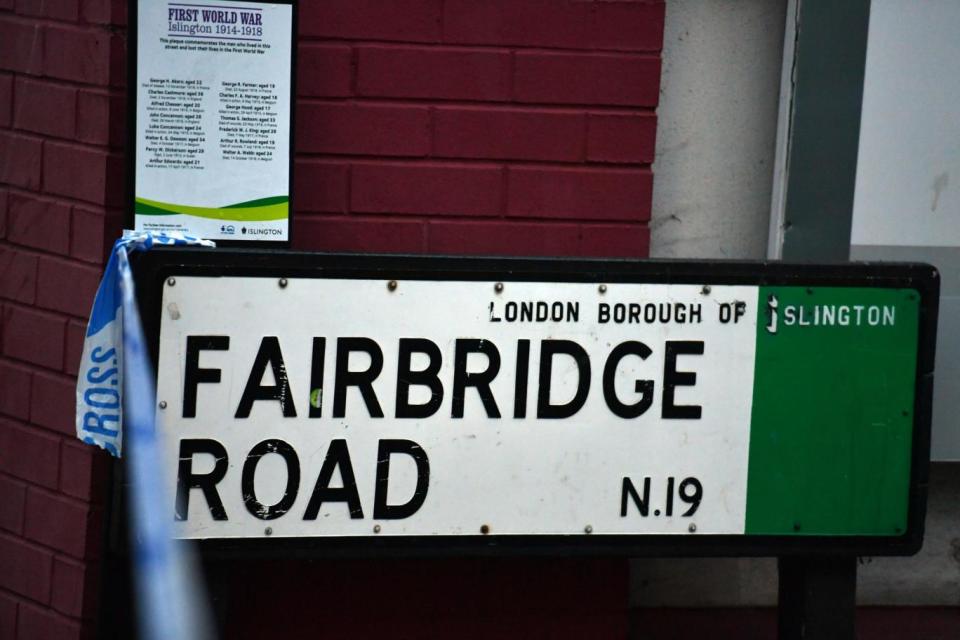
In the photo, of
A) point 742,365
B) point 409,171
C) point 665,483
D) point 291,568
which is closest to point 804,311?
point 742,365

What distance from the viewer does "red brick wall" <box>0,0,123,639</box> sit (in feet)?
11.9

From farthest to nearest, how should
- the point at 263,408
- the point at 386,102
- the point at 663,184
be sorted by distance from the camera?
the point at 663,184 → the point at 386,102 → the point at 263,408

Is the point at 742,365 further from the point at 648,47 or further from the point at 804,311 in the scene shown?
the point at 648,47

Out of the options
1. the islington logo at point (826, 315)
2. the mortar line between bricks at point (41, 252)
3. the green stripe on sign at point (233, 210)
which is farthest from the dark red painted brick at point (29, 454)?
the islington logo at point (826, 315)

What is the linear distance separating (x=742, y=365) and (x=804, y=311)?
202 millimetres

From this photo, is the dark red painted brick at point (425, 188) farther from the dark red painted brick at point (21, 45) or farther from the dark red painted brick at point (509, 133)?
the dark red painted brick at point (21, 45)

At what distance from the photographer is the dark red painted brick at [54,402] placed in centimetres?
376

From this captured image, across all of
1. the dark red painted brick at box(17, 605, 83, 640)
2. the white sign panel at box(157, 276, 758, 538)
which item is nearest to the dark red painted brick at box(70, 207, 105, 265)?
the white sign panel at box(157, 276, 758, 538)

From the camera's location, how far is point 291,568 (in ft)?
12.4

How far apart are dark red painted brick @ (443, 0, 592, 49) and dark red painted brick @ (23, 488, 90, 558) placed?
1688 mm

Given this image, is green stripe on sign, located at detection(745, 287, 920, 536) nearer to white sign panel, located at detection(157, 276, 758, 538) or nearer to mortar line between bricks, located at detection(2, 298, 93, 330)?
white sign panel, located at detection(157, 276, 758, 538)

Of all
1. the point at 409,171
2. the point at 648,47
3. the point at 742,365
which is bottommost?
the point at 742,365

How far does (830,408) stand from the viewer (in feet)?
10.8

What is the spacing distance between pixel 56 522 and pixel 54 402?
1.14 feet
